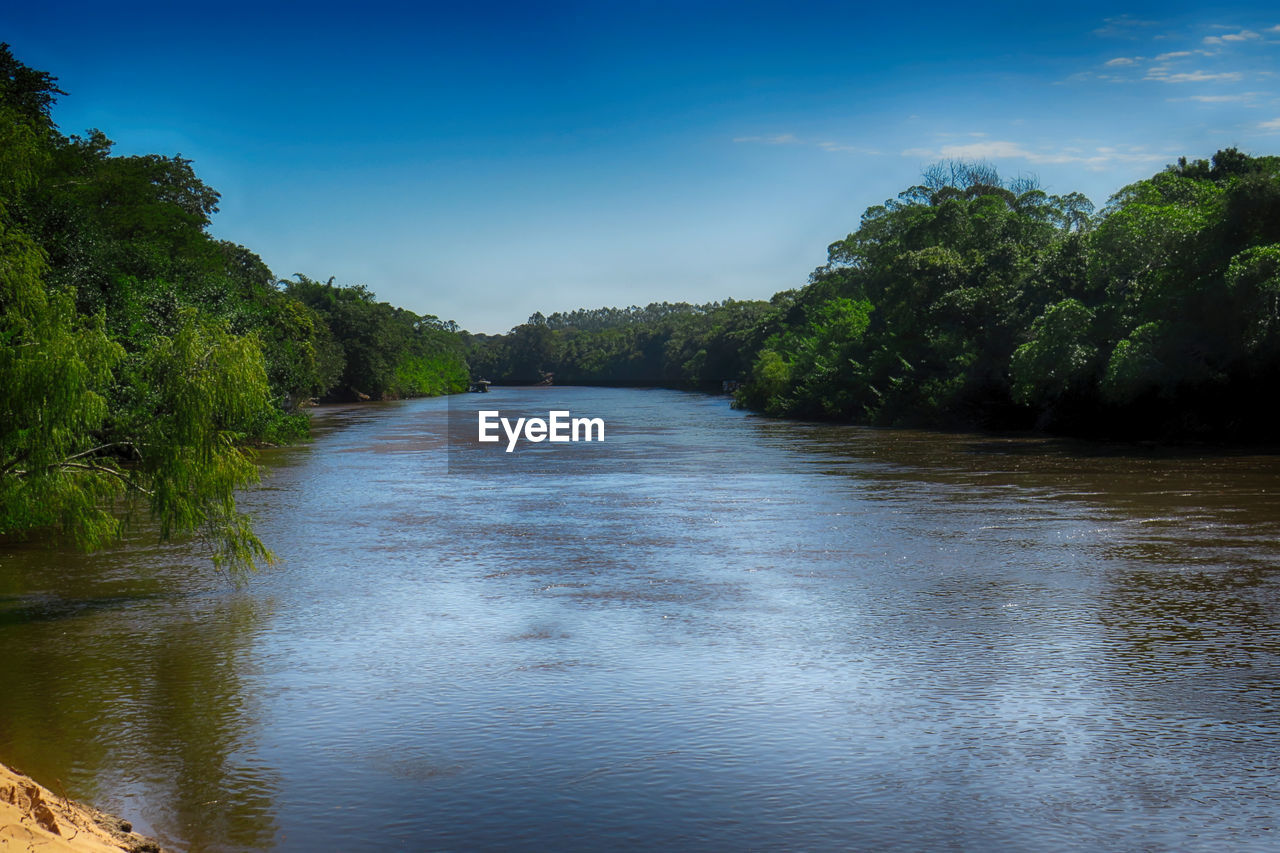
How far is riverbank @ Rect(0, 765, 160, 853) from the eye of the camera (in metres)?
6.09

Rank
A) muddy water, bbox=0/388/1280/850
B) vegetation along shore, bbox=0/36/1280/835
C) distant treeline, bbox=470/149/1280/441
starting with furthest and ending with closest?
distant treeline, bbox=470/149/1280/441 → vegetation along shore, bbox=0/36/1280/835 → muddy water, bbox=0/388/1280/850

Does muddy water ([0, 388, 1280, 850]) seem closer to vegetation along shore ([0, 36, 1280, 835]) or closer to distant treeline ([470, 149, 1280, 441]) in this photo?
vegetation along shore ([0, 36, 1280, 835])

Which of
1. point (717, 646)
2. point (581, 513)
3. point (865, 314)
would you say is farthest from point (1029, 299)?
point (717, 646)

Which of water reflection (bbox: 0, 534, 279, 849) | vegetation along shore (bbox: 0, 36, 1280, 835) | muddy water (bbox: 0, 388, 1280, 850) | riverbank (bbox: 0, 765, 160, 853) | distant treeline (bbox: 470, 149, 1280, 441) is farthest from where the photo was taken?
distant treeline (bbox: 470, 149, 1280, 441)

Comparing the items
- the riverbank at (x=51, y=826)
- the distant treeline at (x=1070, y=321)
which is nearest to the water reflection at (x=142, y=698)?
the riverbank at (x=51, y=826)

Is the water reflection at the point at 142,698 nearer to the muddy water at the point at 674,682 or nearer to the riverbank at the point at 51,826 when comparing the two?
the muddy water at the point at 674,682

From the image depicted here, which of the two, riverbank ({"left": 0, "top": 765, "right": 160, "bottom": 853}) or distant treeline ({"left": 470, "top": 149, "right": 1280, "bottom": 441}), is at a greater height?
distant treeline ({"left": 470, "top": 149, "right": 1280, "bottom": 441})

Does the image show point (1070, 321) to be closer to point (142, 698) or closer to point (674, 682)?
point (674, 682)

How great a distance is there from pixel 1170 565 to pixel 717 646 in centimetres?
909

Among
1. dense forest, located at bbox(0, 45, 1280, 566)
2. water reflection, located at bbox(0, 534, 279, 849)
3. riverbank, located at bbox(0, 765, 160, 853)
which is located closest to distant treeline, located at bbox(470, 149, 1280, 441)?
dense forest, located at bbox(0, 45, 1280, 566)

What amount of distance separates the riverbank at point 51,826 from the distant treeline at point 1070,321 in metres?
33.0

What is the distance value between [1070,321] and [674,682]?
34.8 metres

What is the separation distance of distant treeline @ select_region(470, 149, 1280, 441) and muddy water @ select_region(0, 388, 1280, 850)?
14.2m

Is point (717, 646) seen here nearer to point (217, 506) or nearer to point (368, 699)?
point (368, 699)
